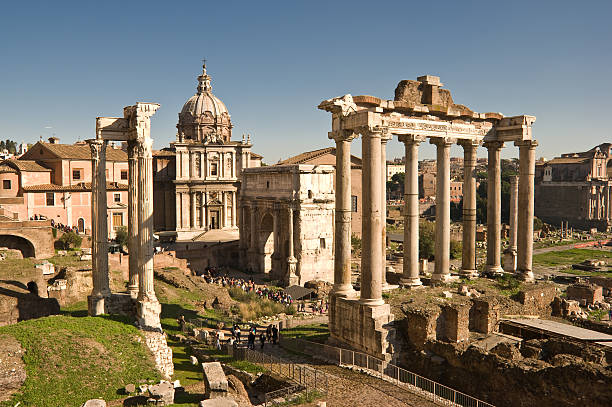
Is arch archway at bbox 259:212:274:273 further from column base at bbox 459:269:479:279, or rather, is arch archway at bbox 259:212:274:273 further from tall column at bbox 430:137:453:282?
tall column at bbox 430:137:453:282

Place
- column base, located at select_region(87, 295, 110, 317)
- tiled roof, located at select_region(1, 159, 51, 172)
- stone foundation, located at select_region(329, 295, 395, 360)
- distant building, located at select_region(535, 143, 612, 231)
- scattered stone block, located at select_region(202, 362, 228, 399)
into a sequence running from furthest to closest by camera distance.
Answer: distant building, located at select_region(535, 143, 612, 231)
tiled roof, located at select_region(1, 159, 51, 172)
column base, located at select_region(87, 295, 110, 317)
stone foundation, located at select_region(329, 295, 395, 360)
scattered stone block, located at select_region(202, 362, 228, 399)

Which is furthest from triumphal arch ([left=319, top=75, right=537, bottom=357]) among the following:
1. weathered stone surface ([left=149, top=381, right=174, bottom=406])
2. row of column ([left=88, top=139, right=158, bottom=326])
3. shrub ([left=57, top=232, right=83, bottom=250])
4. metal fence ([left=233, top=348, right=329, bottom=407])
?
shrub ([left=57, top=232, right=83, bottom=250])

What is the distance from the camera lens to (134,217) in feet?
59.8

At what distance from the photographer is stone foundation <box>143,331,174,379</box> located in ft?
49.5

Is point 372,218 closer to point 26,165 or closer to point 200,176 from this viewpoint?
point 26,165

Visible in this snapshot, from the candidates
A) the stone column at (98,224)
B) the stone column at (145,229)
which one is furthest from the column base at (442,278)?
the stone column at (98,224)

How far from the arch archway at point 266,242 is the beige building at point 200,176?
33.9ft

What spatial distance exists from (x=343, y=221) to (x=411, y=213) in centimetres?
430

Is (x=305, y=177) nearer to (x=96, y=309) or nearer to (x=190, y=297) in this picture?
(x=190, y=297)

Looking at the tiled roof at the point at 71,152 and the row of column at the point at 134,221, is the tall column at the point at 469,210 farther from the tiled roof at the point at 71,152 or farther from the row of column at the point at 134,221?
the tiled roof at the point at 71,152

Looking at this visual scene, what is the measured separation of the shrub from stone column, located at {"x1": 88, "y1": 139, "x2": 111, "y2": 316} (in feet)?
61.8

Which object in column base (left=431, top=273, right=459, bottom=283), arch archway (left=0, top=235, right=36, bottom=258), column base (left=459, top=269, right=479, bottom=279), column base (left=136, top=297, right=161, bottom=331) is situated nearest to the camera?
column base (left=136, top=297, right=161, bottom=331)

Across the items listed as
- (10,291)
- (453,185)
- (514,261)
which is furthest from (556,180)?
(10,291)

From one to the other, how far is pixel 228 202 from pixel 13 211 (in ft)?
66.8
